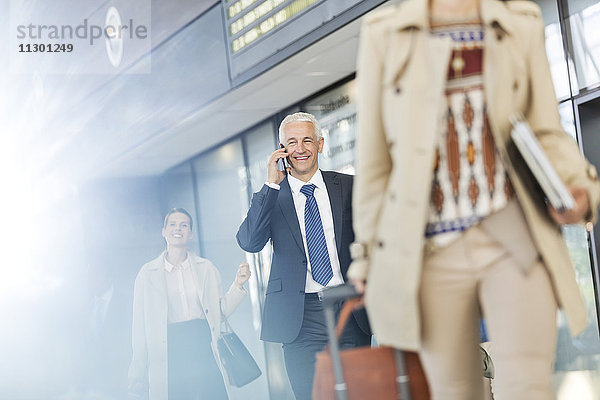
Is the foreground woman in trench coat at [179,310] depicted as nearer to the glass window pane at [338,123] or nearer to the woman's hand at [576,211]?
the glass window pane at [338,123]

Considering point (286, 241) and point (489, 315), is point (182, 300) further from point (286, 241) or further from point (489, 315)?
point (489, 315)

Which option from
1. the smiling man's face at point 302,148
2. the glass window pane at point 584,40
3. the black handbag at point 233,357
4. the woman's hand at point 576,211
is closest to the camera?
the woman's hand at point 576,211

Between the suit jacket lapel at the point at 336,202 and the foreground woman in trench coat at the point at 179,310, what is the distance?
5.70 ft

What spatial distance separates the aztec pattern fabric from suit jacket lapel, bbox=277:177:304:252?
7.17 feet

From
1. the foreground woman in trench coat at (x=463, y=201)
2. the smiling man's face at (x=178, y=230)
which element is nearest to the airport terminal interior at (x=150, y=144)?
the smiling man's face at (x=178, y=230)

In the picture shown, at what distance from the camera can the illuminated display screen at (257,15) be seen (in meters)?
6.96

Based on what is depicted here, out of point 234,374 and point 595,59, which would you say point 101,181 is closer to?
point 234,374

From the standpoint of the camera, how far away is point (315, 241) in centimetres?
412

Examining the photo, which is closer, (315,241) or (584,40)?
(315,241)

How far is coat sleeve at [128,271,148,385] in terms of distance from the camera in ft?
20.9

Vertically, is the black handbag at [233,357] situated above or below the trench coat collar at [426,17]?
below

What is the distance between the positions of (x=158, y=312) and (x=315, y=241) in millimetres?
2326

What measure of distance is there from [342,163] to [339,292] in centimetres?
644

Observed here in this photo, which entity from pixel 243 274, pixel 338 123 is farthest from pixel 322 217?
pixel 338 123
